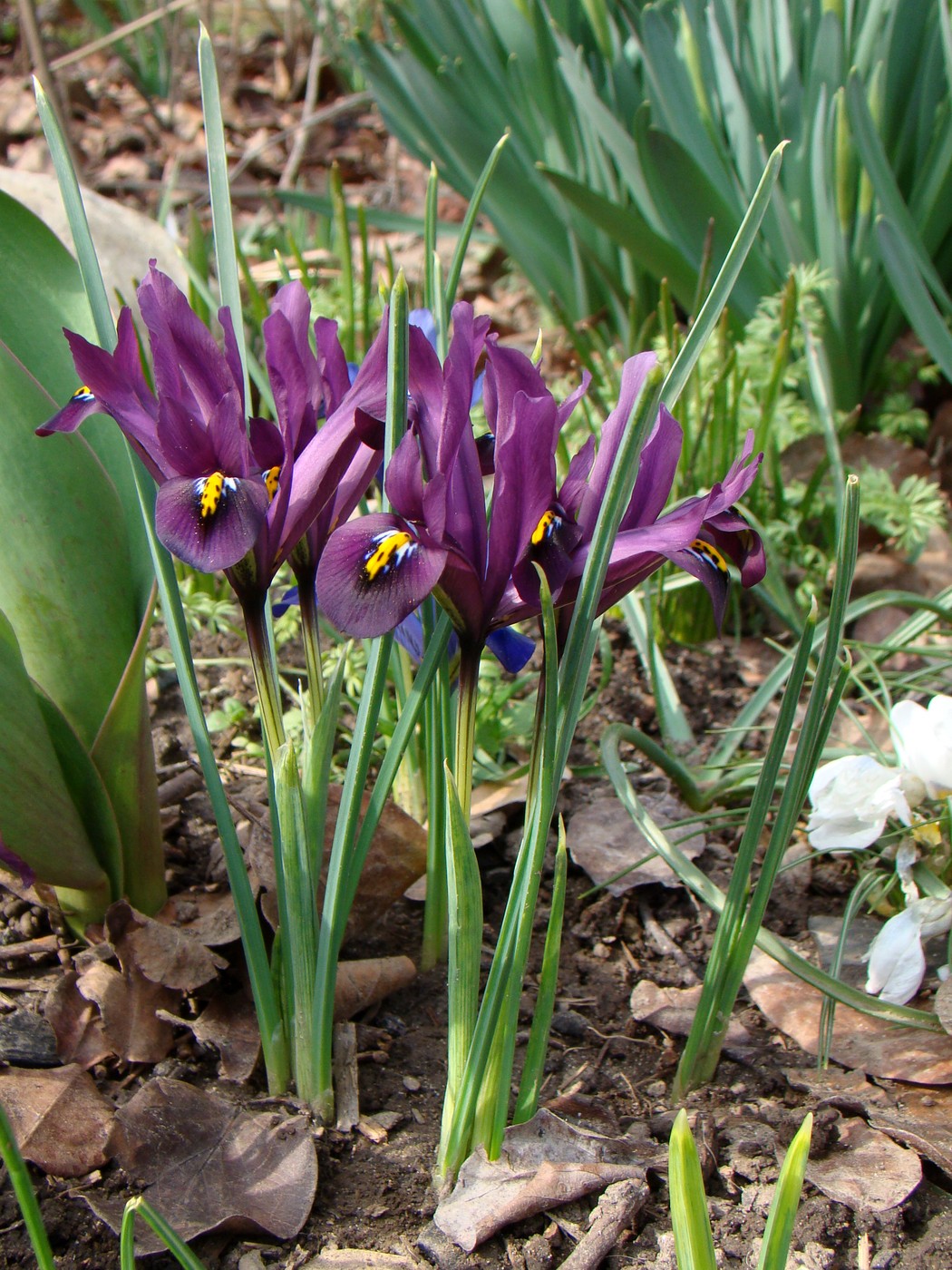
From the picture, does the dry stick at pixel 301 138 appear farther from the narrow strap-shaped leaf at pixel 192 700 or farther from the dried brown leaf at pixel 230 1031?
the dried brown leaf at pixel 230 1031

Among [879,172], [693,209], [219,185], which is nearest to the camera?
[219,185]

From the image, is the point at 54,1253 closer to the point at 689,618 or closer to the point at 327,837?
the point at 327,837

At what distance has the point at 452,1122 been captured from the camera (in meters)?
0.99

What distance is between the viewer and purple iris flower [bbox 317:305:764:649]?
2.63ft

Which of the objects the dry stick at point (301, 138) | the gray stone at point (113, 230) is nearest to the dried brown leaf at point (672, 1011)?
the gray stone at point (113, 230)

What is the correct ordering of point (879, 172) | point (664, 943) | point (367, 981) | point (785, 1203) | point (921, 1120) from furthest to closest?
point (879, 172) → point (664, 943) → point (367, 981) → point (921, 1120) → point (785, 1203)

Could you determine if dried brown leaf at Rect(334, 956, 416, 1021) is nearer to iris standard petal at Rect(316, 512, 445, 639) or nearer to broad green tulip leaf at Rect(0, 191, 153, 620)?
broad green tulip leaf at Rect(0, 191, 153, 620)

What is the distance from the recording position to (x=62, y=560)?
111 centimetres

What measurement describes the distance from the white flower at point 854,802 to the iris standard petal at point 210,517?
75 centimetres

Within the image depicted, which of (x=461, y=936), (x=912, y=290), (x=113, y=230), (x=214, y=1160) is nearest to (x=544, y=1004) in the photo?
(x=461, y=936)

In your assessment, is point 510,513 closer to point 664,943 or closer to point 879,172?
point 664,943

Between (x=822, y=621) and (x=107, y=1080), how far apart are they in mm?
1343

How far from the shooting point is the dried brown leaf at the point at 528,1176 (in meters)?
0.97

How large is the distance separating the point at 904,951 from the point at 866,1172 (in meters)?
0.24
